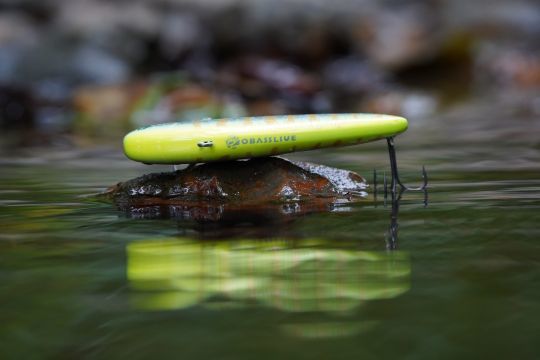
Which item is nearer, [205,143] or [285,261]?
[285,261]

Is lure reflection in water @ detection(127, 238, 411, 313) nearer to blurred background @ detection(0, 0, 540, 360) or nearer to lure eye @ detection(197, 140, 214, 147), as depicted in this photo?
blurred background @ detection(0, 0, 540, 360)

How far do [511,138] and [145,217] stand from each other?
5.03m

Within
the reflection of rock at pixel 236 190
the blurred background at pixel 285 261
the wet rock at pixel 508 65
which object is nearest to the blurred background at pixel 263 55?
the wet rock at pixel 508 65

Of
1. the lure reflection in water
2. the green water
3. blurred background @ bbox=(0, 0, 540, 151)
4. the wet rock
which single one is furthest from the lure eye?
the wet rock

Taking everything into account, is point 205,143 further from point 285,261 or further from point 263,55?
point 263,55

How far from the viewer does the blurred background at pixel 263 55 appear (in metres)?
14.6

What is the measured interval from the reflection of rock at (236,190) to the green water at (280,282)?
171 mm

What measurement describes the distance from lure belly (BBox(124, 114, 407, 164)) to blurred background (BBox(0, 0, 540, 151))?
31.7 ft

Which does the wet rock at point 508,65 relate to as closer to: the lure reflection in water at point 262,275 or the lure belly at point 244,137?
the lure belly at point 244,137

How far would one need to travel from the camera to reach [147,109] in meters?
13.5

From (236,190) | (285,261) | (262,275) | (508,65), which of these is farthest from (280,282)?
(508,65)

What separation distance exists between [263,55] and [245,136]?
15.8 metres

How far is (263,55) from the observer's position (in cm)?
1952

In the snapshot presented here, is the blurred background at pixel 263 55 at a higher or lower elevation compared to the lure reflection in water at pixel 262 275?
higher
